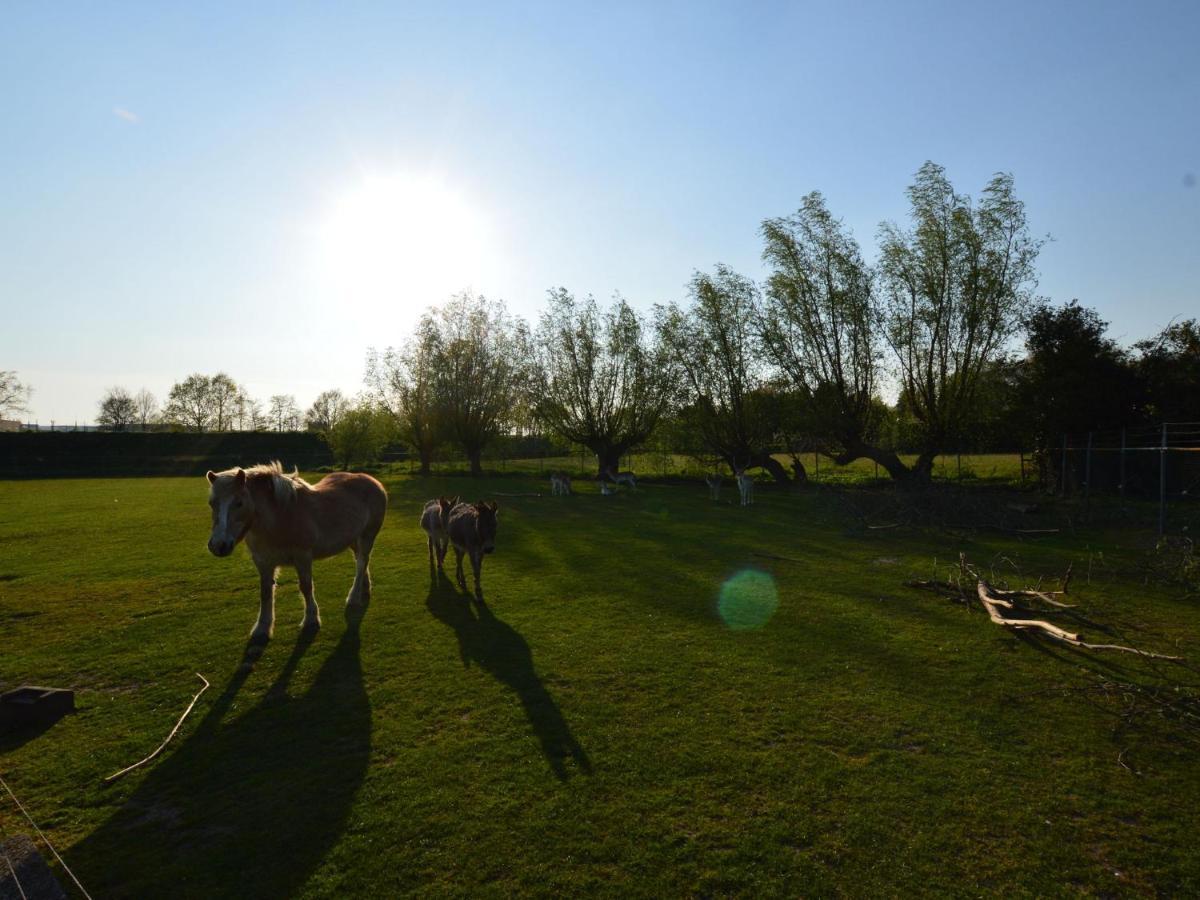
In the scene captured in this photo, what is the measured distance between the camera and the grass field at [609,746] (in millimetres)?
3357

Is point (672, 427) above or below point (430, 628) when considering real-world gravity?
above

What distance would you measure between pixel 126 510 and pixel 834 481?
34.2 m

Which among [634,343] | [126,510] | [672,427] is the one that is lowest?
[126,510]

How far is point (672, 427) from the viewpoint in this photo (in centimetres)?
3788

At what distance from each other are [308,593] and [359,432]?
48.6 metres

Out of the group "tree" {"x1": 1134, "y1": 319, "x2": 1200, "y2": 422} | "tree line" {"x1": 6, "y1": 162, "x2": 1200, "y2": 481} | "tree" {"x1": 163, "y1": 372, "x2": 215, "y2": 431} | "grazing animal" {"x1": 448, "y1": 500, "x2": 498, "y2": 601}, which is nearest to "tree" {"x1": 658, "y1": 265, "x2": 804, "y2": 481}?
"tree line" {"x1": 6, "y1": 162, "x2": 1200, "y2": 481}

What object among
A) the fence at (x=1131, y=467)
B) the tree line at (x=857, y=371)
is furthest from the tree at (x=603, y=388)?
the fence at (x=1131, y=467)

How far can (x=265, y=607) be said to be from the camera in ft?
24.0

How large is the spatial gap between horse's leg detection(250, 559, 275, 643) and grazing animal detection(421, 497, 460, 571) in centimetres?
322

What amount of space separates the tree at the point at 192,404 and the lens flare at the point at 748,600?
100m

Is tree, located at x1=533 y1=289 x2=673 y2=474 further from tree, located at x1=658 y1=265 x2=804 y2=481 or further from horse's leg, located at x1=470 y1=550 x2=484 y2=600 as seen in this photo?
horse's leg, located at x1=470 y1=550 x2=484 y2=600

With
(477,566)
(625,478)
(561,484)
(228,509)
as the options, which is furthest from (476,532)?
(625,478)

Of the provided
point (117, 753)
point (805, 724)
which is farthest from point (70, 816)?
point (805, 724)

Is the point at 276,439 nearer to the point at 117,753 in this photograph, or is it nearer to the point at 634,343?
the point at 634,343
